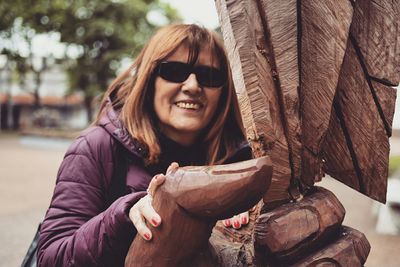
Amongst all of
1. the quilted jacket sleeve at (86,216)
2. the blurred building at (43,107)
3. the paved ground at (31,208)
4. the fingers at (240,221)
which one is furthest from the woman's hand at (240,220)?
the blurred building at (43,107)

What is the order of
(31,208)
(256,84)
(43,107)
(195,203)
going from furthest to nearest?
(43,107), (31,208), (256,84), (195,203)

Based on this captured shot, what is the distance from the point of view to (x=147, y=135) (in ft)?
4.69

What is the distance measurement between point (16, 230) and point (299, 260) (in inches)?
→ 164

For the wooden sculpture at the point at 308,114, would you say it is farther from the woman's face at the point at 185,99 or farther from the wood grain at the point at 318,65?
the woman's face at the point at 185,99

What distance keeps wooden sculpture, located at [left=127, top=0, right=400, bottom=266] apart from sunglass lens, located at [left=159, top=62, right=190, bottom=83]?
402 mm

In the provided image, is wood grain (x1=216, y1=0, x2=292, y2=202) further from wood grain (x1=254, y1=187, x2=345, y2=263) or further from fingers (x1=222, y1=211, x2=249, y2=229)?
fingers (x1=222, y1=211, x2=249, y2=229)

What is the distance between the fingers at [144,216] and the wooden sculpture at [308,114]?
0.02 meters

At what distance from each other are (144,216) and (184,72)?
1.97 ft

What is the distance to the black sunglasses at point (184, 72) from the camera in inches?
53.5

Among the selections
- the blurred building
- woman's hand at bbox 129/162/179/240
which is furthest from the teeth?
the blurred building

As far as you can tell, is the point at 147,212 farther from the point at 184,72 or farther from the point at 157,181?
the point at 184,72

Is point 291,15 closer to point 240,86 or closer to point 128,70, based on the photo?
point 240,86

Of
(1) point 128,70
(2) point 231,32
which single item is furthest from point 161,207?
(1) point 128,70

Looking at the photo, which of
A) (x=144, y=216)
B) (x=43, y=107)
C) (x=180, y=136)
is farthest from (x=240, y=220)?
(x=43, y=107)
